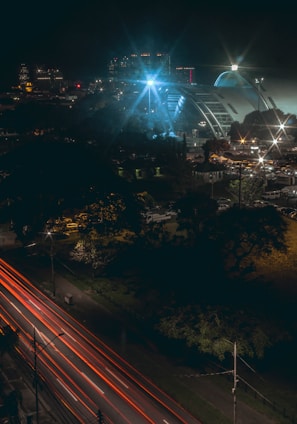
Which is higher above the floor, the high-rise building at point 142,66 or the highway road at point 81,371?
the high-rise building at point 142,66

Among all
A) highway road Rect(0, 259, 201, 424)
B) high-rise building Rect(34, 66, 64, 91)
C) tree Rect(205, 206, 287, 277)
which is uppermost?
high-rise building Rect(34, 66, 64, 91)

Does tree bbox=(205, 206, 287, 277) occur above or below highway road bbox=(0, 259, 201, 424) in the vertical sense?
above

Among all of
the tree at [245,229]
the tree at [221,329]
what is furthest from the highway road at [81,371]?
the tree at [245,229]

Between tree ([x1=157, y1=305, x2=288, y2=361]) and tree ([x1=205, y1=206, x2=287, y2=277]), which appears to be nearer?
tree ([x1=157, y1=305, x2=288, y2=361])

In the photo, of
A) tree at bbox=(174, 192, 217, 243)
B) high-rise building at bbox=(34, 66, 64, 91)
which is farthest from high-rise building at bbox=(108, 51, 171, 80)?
tree at bbox=(174, 192, 217, 243)

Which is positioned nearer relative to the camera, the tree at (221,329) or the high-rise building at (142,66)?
the tree at (221,329)

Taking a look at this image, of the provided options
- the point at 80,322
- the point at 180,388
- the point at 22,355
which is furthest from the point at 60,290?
the point at 180,388

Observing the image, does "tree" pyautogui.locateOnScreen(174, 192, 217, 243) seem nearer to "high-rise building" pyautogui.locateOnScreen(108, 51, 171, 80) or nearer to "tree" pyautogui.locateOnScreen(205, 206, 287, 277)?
"tree" pyautogui.locateOnScreen(205, 206, 287, 277)

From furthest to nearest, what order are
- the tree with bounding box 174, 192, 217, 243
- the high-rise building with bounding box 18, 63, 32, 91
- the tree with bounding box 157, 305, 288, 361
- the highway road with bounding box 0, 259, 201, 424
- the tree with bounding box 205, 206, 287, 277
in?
1. the high-rise building with bounding box 18, 63, 32, 91
2. the tree with bounding box 174, 192, 217, 243
3. the tree with bounding box 205, 206, 287, 277
4. the tree with bounding box 157, 305, 288, 361
5. the highway road with bounding box 0, 259, 201, 424

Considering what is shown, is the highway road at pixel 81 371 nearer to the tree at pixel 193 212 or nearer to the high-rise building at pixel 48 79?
the tree at pixel 193 212
